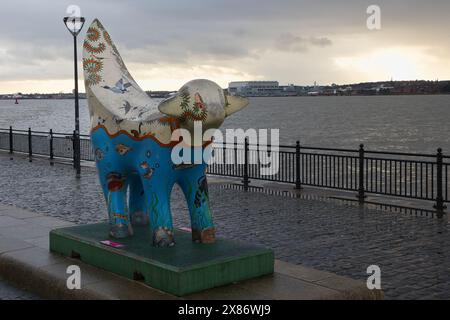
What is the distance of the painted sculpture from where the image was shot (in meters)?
6.98

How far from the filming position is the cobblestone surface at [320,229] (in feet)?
27.9

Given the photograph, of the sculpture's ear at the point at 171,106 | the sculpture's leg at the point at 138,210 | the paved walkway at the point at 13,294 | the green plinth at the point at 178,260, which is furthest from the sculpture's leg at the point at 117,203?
the sculpture's ear at the point at 171,106

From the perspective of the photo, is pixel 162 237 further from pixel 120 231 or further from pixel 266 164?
pixel 266 164

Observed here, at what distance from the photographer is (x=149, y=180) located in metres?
7.30

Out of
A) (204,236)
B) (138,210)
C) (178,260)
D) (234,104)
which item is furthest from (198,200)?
(138,210)

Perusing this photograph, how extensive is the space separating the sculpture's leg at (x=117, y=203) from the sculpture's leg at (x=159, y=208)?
779 millimetres

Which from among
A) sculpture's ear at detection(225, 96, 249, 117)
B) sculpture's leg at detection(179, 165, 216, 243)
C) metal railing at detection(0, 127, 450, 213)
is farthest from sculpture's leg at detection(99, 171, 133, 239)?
metal railing at detection(0, 127, 450, 213)

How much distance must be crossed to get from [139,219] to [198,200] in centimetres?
149

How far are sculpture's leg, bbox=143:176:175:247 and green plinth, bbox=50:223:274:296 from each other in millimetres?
128

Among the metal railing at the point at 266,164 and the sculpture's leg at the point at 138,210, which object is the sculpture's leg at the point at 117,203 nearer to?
the sculpture's leg at the point at 138,210

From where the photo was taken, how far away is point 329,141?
55.9 metres

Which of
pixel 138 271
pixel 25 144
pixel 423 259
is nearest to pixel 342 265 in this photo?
pixel 423 259
